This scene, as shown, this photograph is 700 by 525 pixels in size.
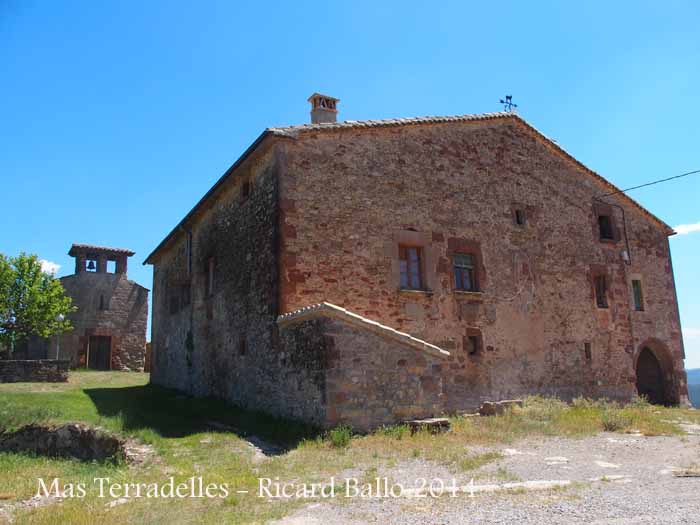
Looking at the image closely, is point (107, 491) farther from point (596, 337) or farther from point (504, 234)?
point (596, 337)

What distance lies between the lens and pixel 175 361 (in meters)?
18.8

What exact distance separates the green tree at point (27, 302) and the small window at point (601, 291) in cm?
2128

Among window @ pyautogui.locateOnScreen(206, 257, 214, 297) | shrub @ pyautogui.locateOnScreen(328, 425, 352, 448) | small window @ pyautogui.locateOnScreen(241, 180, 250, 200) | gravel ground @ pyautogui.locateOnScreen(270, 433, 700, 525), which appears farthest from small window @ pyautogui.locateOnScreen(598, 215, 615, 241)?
shrub @ pyautogui.locateOnScreen(328, 425, 352, 448)

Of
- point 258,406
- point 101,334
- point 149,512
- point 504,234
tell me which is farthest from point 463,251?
point 101,334

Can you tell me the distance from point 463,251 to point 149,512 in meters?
9.60

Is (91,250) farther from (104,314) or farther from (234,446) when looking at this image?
(234,446)

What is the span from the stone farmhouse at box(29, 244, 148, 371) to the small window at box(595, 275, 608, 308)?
21.4 m

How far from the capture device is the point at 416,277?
13211 millimetres

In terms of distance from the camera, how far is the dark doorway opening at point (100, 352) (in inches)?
1075

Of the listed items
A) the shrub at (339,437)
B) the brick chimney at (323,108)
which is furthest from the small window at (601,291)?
the shrub at (339,437)

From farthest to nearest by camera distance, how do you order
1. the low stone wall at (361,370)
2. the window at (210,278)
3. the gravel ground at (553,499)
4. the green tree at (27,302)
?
the green tree at (27,302) → the window at (210,278) → the low stone wall at (361,370) → the gravel ground at (553,499)

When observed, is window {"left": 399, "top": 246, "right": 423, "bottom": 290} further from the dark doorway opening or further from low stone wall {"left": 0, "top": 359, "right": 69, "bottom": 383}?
the dark doorway opening

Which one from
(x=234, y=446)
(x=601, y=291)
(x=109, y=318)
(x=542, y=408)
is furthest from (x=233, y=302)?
(x=109, y=318)

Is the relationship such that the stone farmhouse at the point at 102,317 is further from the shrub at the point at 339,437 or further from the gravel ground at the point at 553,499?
the gravel ground at the point at 553,499
